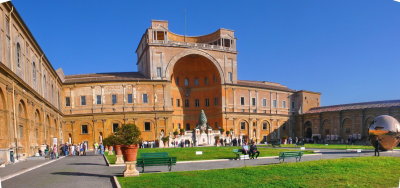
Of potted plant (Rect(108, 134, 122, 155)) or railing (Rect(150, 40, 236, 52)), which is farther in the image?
railing (Rect(150, 40, 236, 52))

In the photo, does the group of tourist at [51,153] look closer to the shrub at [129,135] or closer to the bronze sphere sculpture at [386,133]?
the shrub at [129,135]

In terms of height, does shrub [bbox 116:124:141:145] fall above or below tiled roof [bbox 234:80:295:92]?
below

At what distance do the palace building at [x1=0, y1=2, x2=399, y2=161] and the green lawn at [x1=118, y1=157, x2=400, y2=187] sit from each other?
1776 cm

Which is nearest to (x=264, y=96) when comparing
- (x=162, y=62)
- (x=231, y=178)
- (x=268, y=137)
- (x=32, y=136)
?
(x=268, y=137)

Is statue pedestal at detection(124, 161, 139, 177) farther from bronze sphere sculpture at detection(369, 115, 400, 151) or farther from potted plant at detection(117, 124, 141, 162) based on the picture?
bronze sphere sculpture at detection(369, 115, 400, 151)

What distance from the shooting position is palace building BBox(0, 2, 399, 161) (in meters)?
33.3

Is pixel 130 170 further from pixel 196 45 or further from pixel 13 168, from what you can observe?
pixel 196 45

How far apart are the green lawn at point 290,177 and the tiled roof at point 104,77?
114 feet

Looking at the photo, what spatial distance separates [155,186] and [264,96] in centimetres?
4553

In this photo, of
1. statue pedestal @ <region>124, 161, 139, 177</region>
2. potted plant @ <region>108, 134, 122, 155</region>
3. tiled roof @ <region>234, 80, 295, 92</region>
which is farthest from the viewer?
tiled roof @ <region>234, 80, 295, 92</region>

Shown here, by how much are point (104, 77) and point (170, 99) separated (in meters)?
10.2

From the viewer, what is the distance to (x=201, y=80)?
5241cm

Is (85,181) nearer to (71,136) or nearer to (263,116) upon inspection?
(71,136)

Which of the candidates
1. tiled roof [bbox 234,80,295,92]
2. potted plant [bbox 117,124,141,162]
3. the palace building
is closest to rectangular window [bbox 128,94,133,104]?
the palace building
